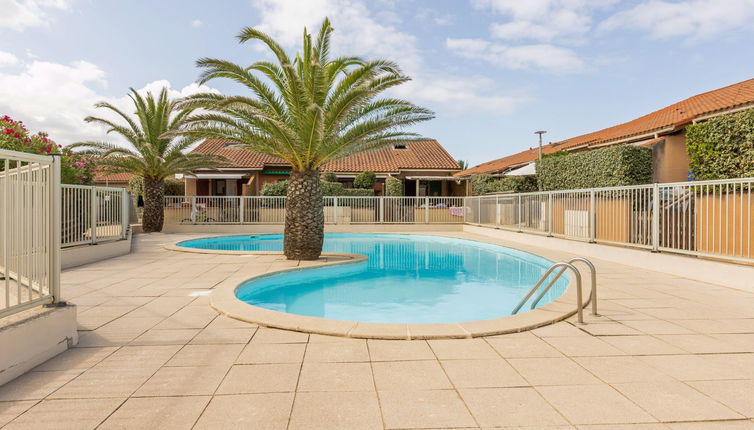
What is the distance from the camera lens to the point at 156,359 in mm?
3426

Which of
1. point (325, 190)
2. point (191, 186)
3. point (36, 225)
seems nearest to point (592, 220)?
point (36, 225)

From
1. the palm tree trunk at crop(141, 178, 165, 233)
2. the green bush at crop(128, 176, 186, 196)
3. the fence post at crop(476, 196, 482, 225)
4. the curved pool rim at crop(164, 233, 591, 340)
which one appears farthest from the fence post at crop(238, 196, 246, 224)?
the curved pool rim at crop(164, 233, 591, 340)

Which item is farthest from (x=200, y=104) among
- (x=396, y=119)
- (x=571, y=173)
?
(x=571, y=173)

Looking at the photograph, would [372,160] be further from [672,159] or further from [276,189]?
[672,159]

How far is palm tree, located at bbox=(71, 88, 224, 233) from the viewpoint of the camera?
55.8 feet

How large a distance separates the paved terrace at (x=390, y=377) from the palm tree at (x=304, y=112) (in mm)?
5263

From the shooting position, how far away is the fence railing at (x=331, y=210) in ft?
66.5

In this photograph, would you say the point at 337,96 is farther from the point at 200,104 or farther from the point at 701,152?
the point at 701,152

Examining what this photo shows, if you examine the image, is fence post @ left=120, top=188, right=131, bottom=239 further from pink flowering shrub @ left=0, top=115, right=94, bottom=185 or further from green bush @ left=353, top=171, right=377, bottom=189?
green bush @ left=353, top=171, right=377, bottom=189

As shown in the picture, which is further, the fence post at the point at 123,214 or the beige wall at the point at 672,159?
the beige wall at the point at 672,159

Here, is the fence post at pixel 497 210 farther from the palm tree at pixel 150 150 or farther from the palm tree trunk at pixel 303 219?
the palm tree at pixel 150 150

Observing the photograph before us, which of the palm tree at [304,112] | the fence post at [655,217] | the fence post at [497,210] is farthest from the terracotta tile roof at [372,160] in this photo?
the fence post at [655,217]

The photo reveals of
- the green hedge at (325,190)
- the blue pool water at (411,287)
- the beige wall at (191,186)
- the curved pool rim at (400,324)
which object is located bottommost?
the blue pool water at (411,287)

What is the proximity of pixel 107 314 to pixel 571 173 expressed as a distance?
47.8 ft
